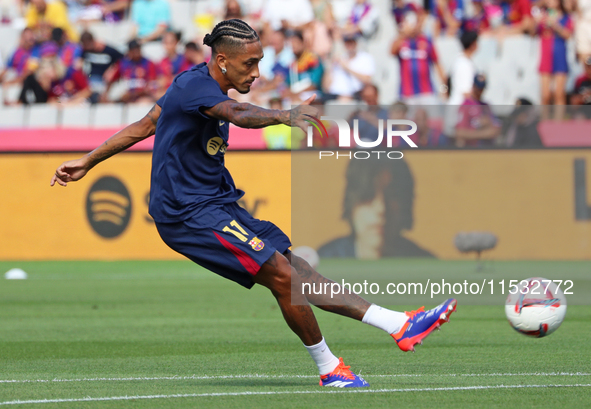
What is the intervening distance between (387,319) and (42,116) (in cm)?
1474

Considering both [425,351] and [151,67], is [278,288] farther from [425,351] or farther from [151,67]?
[151,67]

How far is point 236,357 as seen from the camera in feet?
24.1

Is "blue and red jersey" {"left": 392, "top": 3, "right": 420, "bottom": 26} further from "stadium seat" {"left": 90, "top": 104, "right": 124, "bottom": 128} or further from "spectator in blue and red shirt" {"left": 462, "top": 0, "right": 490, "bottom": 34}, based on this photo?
"stadium seat" {"left": 90, "top": 104, "right": 124, "bottom": 128}

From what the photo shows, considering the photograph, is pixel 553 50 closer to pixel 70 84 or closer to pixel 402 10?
pixel 402 10

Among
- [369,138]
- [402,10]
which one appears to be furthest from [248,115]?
[402,10]

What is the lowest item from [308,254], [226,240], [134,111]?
[308,254]

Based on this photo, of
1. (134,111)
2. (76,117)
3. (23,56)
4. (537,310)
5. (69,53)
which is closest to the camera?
(537,310)

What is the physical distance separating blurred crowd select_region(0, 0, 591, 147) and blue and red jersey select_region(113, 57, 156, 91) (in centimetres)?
2

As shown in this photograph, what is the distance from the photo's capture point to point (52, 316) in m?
10.3

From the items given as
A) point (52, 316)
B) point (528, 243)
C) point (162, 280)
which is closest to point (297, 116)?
point (52, 316)

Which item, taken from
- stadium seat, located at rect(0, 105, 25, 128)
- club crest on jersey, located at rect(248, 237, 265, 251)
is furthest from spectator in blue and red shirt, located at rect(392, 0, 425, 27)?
club crest on jersey, located at rect(248, 237, 265, 251)

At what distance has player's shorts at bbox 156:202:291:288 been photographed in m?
5.71

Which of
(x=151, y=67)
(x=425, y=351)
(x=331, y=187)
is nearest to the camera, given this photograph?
(x=425, y=351)

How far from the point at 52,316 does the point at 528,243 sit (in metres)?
8.19
